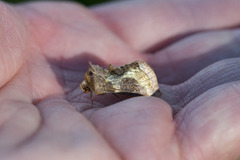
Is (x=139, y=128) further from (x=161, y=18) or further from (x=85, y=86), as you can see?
(x=161, y=18)

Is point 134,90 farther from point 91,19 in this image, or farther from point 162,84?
point 91,19

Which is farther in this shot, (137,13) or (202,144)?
(137,13)

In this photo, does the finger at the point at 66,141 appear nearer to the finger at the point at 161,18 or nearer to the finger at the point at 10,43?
the finger at the point at 10,43

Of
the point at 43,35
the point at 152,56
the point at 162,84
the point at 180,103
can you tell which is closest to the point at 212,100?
the point at 180,103

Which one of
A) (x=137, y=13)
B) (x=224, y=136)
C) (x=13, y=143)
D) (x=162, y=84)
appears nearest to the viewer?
(x=13, y=143)

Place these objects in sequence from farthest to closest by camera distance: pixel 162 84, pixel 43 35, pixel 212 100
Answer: pixel 43 35 < pixel 162 84 < pixel 212 100

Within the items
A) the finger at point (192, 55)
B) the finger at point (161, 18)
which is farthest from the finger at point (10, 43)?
the finger at point (161, 18)

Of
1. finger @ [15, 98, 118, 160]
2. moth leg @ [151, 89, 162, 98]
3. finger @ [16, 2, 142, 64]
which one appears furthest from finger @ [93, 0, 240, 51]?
finger @ [15, 98, 118, 160]
